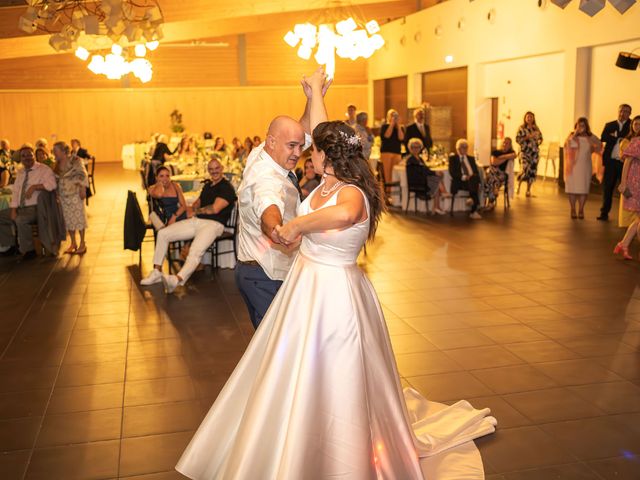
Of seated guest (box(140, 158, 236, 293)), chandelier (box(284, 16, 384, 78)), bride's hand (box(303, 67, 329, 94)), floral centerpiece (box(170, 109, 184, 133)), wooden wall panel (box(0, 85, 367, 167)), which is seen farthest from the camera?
wooden wall panel (box(0, 85, 367, 167))

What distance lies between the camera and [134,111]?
2352 centimetres

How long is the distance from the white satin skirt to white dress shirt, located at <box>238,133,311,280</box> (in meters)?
0.33

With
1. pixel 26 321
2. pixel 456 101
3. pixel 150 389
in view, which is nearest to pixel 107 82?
pixel 456 101

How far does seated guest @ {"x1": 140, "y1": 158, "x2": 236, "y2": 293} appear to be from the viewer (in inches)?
280

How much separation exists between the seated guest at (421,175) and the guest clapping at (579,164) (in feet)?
6.07

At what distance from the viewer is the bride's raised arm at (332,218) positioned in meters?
2.73

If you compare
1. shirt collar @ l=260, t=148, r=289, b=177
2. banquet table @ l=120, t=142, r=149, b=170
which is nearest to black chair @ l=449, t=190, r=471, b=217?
shirt collar @ l=260, t=148, r=289, b=177

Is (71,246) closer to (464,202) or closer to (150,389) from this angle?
(150,389)

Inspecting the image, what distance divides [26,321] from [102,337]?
870 mm

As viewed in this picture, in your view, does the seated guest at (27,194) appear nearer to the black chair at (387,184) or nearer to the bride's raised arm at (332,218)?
the black chair at (387,184)

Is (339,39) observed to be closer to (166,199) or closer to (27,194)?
(166,199)

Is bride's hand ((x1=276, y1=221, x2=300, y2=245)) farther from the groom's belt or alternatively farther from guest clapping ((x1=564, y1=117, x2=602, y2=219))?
guest clapping ((x1=564, y1=117, x2=602, y2=219))

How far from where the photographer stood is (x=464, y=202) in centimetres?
1168

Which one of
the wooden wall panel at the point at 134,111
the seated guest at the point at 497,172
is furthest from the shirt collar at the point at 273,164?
the wooden wall panel at the point at 134,111
